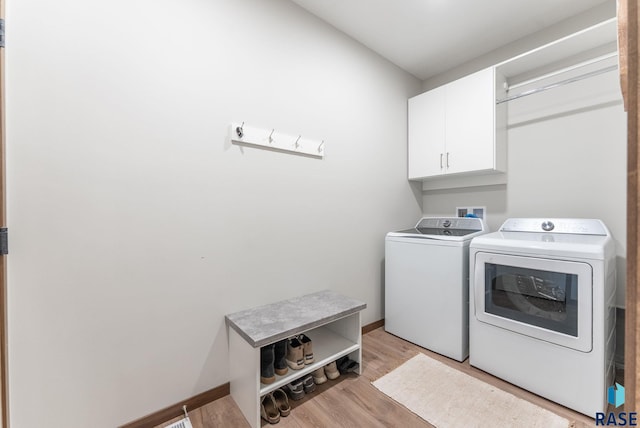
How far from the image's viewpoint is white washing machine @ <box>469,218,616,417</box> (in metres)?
1.42

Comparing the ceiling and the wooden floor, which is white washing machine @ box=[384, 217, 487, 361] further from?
the ceiling

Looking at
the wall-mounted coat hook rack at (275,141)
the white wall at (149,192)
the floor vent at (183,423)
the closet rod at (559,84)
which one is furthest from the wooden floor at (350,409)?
the closet rod at (559,84)

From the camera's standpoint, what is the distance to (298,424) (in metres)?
1.40

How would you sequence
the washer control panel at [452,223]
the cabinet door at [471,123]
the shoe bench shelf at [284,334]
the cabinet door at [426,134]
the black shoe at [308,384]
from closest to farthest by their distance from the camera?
the shoe bench shelf at [284,334], the black shoe at [308,384], the cabinet door at [471,123], the washer control panel at [452,223], the cabinet door at [426,134]

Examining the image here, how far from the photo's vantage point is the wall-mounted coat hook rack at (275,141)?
1.63m

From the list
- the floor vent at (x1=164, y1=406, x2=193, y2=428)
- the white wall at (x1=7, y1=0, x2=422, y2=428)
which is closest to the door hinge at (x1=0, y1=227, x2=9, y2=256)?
the white wall at (x1=7, y1=0, x2=422, y2=428)

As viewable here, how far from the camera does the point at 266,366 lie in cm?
145

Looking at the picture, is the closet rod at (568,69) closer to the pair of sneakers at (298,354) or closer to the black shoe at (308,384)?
the pair of sneakers at (298,354)

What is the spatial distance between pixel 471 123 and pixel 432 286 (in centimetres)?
140

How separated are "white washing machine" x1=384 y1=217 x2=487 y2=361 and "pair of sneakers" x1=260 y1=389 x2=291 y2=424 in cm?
120

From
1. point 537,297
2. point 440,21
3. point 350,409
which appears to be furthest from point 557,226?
point 350,409

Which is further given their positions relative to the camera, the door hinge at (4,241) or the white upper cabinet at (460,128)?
the white upper cabinet at (460,128)

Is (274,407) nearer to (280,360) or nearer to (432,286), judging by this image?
(280,360)

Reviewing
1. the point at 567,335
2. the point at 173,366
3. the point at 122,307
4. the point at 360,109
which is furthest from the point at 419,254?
the point at 122,307
